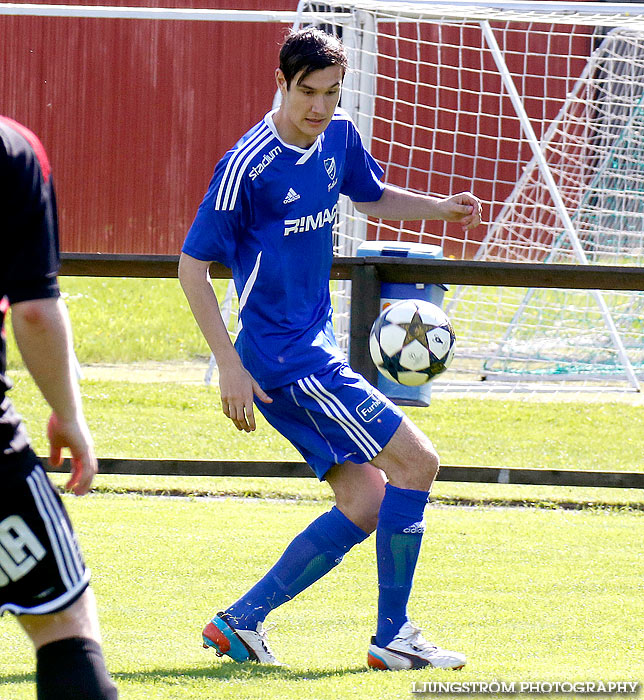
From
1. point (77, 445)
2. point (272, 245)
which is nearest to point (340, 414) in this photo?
point (272, 245)

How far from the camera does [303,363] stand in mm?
3918

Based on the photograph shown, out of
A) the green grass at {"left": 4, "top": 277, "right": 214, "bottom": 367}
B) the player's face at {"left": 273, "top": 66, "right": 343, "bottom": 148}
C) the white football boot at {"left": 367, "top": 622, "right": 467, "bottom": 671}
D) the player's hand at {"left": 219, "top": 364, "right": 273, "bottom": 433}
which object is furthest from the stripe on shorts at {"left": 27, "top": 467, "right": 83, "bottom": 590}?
the green grass at {"left": 4, "top": 277, "right": 214, "bottom": 367}

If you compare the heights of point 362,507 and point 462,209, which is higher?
point 462,209

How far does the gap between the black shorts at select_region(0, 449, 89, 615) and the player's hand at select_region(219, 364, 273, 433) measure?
1.42m

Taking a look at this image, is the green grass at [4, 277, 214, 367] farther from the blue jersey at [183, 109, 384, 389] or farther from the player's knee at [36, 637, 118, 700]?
the player's knee at [36, 637, 118, 700]

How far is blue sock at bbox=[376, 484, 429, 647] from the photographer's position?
391cm

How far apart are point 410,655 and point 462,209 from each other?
5.23ft

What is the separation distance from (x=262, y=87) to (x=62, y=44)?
10.3ft

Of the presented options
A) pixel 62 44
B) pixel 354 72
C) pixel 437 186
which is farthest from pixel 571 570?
pixel 62 44

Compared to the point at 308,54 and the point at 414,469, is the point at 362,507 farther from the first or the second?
the point at 308,54

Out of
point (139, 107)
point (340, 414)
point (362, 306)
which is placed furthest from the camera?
point (139, 107)

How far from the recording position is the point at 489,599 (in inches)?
190

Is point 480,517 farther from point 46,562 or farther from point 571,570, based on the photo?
point 46,562

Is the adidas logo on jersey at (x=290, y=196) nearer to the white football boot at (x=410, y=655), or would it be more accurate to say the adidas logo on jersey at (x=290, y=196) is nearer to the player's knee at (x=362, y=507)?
the player's knee at (x=362, y=507)
